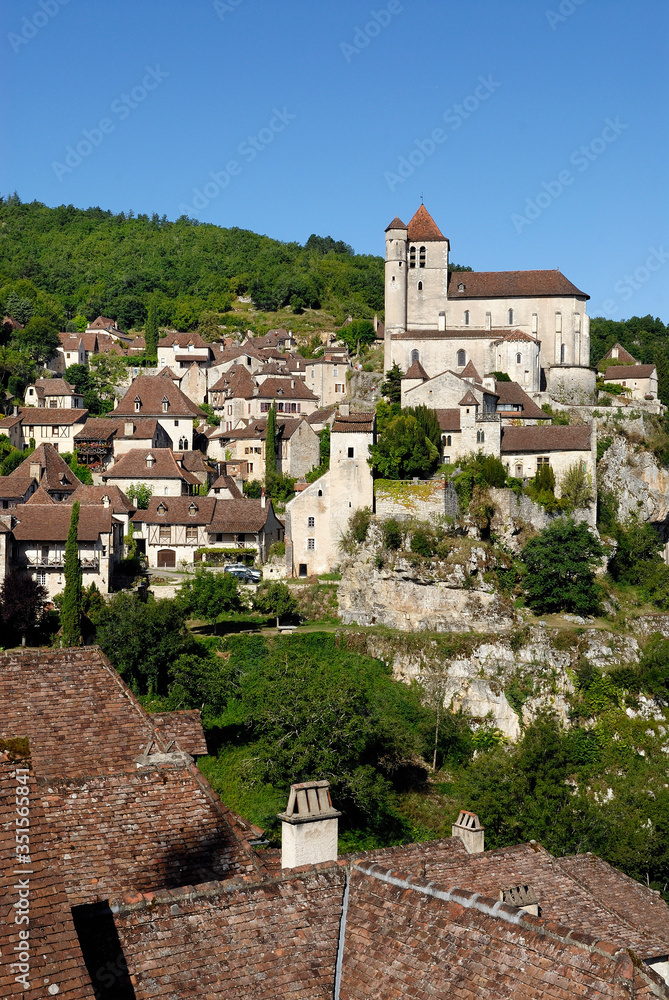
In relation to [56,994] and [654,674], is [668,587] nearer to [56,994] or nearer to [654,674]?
[654,674]

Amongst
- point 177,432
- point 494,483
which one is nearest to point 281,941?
point 494,483

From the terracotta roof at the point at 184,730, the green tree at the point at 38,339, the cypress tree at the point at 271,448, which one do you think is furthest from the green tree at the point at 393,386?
the terracotta roof at the point at 184,730

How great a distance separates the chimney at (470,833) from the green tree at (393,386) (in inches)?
2273

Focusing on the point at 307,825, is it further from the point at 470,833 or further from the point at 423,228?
the point at 423,228

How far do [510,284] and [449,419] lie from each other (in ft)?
87.0

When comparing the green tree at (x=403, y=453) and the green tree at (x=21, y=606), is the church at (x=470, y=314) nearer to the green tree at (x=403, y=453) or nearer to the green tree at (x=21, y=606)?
the green tree at (x=403, y=453)

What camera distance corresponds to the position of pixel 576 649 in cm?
5344

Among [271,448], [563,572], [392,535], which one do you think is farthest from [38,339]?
[563,572]

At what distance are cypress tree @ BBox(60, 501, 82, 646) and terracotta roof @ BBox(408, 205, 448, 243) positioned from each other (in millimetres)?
44600

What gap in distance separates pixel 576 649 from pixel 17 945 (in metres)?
47.8

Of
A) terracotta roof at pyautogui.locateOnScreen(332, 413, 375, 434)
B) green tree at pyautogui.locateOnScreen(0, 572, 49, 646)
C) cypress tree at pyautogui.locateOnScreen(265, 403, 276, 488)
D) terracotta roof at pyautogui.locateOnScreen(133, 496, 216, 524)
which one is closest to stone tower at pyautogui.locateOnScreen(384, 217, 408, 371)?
cypress tree at pyautogui.locateOnScreen(265, 403, 276, 488)

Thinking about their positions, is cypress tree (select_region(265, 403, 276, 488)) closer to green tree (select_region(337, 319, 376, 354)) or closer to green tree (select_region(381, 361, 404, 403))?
green tree (select_region(381, 361, 404, 403))

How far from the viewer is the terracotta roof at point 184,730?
56.4ft

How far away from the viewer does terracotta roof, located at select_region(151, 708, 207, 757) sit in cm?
1720
